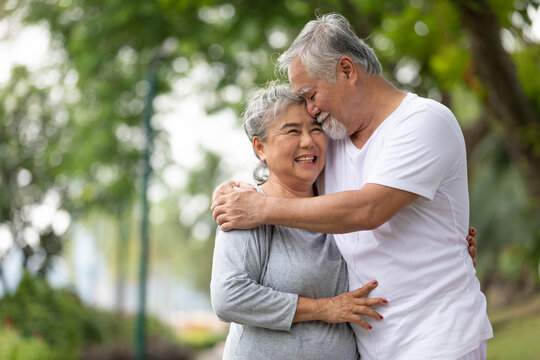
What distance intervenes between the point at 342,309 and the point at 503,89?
17.0 ft

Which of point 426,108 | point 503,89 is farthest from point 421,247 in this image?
point 503,89

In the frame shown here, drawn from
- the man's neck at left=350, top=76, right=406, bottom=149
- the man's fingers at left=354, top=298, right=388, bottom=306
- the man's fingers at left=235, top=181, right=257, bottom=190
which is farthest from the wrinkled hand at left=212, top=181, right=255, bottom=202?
the man's fingers at left=354, top=298, right=388, bottom=306

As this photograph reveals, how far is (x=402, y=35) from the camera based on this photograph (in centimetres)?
828

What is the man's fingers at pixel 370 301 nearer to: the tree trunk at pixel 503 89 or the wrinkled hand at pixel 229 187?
the wrinkled hand at pixel 229 187

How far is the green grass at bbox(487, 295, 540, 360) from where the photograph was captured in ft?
27.1

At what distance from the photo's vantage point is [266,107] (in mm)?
3041

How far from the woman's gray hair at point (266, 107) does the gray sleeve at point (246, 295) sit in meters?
0.49

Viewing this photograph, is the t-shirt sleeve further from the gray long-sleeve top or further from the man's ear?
the gray long-sleeve top

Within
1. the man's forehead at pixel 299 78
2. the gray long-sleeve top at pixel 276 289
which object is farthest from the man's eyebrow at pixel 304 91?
the gray long-sleeve top at pixel 276 289

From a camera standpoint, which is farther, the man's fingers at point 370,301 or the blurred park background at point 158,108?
the blurred park background at point 158,108

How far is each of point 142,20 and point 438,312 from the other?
8.05 metres

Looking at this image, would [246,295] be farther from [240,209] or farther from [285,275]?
[240,209]

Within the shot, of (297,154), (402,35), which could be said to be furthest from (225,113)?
(297,154)

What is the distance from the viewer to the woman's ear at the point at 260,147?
3.11m
